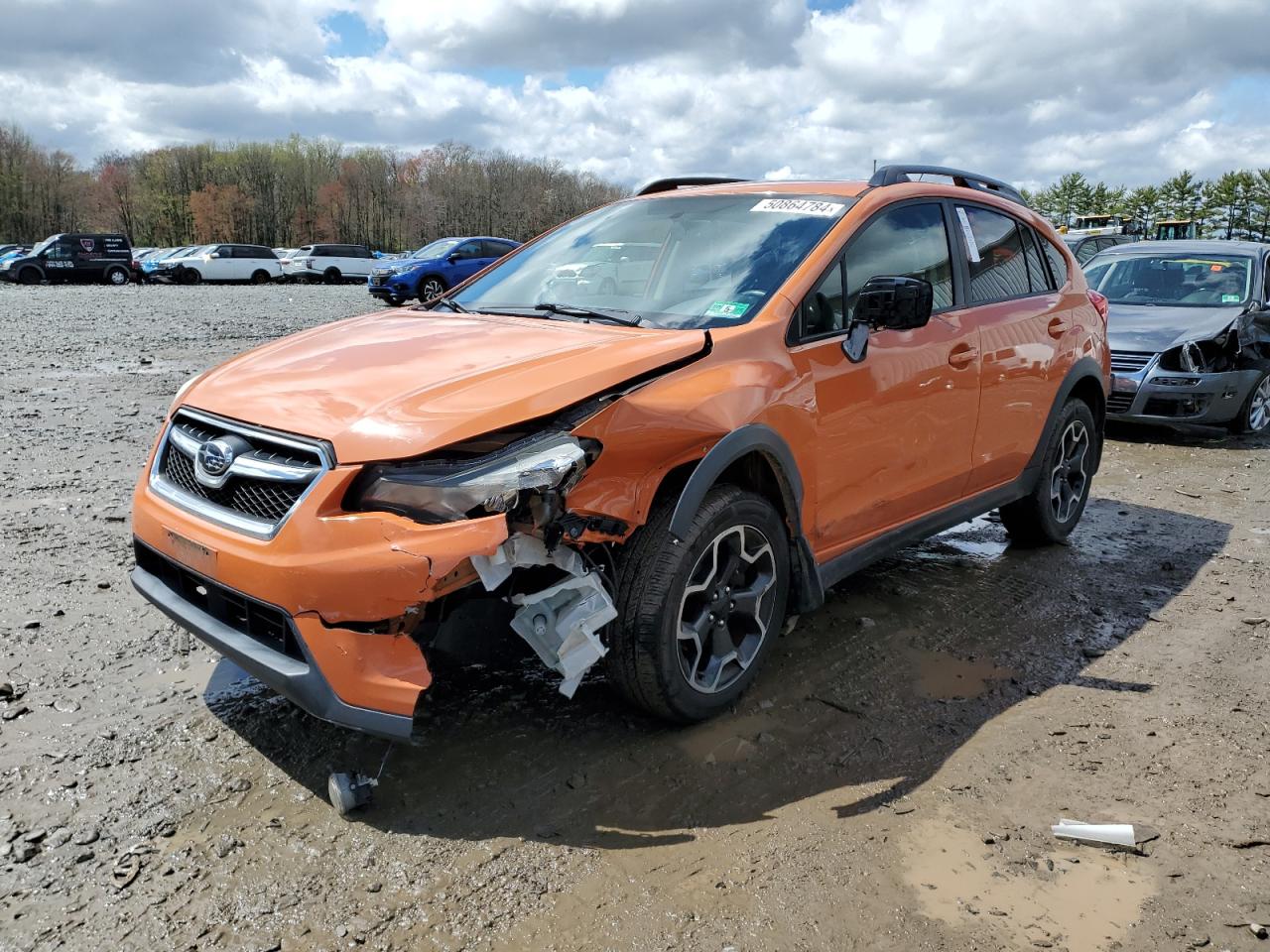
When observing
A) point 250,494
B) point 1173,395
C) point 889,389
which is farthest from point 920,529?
point 1173,395

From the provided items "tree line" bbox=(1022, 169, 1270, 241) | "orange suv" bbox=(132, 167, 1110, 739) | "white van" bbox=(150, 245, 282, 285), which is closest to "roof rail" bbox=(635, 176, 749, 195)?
"orange suv" bbox=(132, 167, 1110, 739)

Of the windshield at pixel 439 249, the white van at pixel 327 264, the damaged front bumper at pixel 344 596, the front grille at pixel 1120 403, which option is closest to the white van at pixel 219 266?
the white van at pixel 327 264

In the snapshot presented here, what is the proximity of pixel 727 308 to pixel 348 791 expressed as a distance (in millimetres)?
2038

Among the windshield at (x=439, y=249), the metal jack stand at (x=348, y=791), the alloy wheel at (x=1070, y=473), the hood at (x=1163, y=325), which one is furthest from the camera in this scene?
the windshield at (x=439, y=249)

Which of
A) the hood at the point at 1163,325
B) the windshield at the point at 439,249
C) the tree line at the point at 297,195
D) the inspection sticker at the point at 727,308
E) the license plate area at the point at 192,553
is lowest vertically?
the license plate area at the point at 192,553

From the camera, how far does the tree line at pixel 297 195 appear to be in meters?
87.6

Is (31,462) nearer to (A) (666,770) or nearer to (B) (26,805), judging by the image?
(B) (26,805)

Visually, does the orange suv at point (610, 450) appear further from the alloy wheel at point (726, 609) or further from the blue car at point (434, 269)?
the blue car at point (434, 269)

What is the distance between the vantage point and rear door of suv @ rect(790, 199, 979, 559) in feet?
11.8

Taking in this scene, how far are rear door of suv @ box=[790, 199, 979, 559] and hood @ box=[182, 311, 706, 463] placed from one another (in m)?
0.69

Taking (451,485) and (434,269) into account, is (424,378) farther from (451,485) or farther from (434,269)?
(434,269)

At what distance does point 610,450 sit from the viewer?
112 inches

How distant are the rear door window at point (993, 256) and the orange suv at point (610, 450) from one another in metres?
0.03

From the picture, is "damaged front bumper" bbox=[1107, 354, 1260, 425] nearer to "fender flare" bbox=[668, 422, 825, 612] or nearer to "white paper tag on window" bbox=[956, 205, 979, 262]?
"white paper tag on window" bbox=[956, 205, 979, 262]
